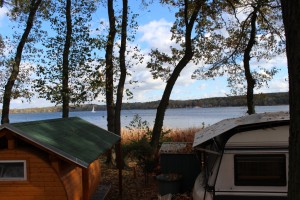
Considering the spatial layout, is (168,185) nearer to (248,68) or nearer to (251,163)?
(251,163)

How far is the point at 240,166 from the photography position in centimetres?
686

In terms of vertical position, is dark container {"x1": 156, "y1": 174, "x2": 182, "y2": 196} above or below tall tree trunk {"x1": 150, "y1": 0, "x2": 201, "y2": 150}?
below

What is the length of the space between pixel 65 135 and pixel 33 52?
11.9 meters

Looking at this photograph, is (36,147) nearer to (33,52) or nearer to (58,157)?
(58,157)

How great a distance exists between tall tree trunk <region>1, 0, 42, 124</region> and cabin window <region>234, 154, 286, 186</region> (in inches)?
565

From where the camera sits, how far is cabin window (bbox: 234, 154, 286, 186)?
676 centimetres

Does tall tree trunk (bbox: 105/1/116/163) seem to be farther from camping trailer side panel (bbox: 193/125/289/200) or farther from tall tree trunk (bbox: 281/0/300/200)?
tall tree trunk (bbox: 281/0/300/200)

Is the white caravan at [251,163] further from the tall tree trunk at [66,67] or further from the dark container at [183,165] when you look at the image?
the tall tree trunk at [66,67]

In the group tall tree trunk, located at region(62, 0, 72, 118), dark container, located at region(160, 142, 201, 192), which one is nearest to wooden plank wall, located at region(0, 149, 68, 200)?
dark container, located at region(160, 142, 201, 192)

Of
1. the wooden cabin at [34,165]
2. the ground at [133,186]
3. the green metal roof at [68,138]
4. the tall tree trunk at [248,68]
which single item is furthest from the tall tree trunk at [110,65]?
the wooden cabin at [34,165]

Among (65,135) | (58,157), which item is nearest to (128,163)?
(65,135)

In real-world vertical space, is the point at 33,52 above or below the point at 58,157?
above

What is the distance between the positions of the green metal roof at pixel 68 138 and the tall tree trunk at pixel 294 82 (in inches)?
154

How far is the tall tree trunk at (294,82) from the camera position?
12.0ft
